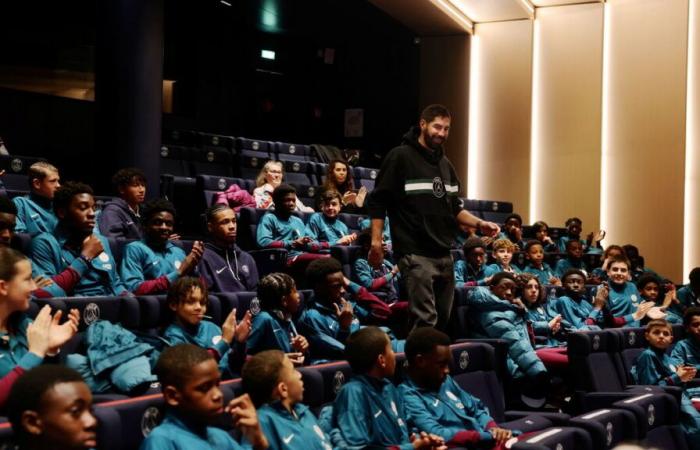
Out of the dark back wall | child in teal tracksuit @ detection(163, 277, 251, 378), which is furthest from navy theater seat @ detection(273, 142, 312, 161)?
child in teal tracksuit @ detection(163, 277, 251, 378)

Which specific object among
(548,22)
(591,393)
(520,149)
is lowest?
(591,393)

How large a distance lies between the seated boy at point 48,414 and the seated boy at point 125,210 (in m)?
1.66

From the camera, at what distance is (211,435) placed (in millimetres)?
1252

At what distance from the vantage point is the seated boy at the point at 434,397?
1757mm

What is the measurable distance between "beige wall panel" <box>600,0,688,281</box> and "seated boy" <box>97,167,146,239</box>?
363 centimetres

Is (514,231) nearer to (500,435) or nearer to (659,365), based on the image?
(659,365)

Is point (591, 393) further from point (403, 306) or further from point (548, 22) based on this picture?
point (548, 22)

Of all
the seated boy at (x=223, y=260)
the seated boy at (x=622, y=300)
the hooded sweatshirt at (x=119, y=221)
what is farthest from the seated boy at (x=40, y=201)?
the seated boy at (x=622, y=300)

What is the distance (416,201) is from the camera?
2.04 metres

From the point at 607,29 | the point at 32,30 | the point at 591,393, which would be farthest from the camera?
the point at 607,29

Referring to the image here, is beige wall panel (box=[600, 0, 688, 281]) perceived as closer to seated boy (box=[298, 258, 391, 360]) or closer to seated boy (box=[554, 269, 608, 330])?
seated boy (box=[554, 269, 608, 330])

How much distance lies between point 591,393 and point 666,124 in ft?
11.4

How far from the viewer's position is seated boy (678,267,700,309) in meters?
3.84

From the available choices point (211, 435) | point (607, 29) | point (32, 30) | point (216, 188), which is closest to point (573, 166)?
point (607, 29)
